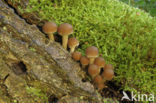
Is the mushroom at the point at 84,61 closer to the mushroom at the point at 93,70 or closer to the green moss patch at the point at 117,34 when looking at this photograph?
the mushroom at the point at 93,70

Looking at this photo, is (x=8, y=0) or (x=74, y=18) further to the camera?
(x=74, y=18)

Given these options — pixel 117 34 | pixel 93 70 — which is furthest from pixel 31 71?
pixel 117 34

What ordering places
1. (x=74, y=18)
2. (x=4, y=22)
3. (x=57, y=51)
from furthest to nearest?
(x=74, y=18) < (x=57, y=51) < (x=4, y=22)

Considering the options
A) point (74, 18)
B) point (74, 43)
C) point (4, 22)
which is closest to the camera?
point (4, 22)

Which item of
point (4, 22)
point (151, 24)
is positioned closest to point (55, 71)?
point (4, 22)

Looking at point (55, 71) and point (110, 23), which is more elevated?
point (110, 23)

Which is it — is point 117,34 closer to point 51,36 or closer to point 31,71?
point 51,36

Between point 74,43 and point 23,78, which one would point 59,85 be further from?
point 74,43
